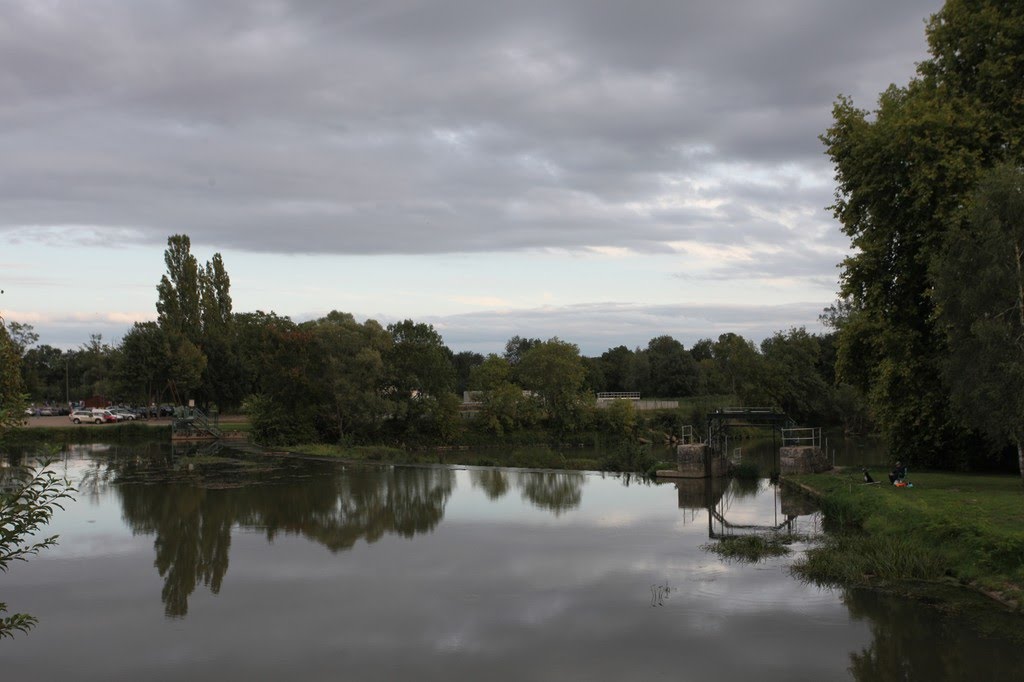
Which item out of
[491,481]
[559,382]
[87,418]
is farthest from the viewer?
[87,418]

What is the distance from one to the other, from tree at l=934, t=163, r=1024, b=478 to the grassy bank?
239 cm

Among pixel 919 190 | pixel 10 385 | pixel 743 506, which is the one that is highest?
pixel 919 190

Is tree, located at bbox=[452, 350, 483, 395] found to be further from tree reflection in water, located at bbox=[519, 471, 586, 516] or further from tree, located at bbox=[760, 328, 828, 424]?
tree reflection in water, located at bbox=[519, 471, 586, 516]

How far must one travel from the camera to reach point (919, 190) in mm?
26922

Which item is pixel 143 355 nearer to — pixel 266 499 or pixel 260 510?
pixel 266 499

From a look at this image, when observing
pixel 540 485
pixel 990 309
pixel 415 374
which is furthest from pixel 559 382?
pixel 990 309

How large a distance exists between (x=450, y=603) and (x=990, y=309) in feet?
53.6

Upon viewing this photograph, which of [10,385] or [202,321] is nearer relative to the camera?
[10,385]

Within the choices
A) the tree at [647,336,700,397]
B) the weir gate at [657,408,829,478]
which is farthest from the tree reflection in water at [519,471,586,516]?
the tree at [647,336,700,397]

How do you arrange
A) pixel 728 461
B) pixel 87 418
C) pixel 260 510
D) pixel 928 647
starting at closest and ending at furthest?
pixel 928 647
pixel 260 510
pixel 728 461
pixel 87 418

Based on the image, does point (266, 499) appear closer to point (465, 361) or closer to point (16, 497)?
point (16, 497)

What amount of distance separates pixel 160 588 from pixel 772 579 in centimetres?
1296

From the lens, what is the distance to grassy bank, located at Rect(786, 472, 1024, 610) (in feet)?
51.6

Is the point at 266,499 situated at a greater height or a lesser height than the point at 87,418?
lesser
